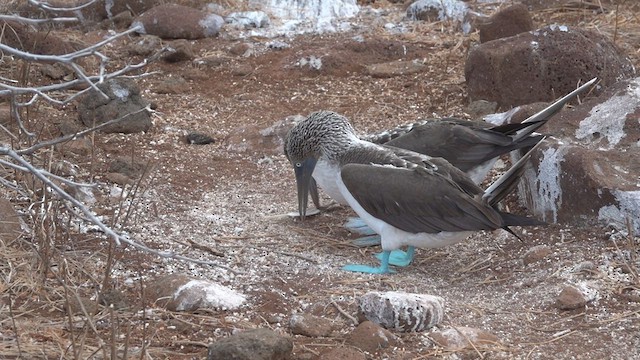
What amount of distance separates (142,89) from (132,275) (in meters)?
3.60

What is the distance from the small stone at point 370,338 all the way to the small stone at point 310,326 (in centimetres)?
12

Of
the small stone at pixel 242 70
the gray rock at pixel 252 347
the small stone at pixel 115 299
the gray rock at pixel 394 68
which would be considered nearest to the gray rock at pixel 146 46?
the small stone at pixel 242 70

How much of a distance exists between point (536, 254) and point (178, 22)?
5.10 m

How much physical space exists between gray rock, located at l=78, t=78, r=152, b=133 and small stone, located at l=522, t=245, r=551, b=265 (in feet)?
9.81

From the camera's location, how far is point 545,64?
702 centimetres

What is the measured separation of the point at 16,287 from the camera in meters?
4.45

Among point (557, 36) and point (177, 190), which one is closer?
point (177, 190)

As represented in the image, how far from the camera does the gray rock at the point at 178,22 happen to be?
30.1ft

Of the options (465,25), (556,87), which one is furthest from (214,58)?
(556,87)

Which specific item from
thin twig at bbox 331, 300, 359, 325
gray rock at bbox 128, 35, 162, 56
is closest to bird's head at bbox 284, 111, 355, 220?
thin twig at bbox 331, 300, 359, 325

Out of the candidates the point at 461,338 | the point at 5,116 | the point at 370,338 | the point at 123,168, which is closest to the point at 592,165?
the point at 461,338

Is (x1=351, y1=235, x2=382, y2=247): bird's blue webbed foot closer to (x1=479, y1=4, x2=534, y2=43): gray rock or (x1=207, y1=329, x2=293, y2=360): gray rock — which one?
(x1=207, y1=329, x2=293, y2=360): gray rock

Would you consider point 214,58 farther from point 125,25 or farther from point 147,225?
point 147,225

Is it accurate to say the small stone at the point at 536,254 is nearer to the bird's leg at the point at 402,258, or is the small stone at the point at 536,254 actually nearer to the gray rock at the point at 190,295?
the bird's leg at the point at 402,258
